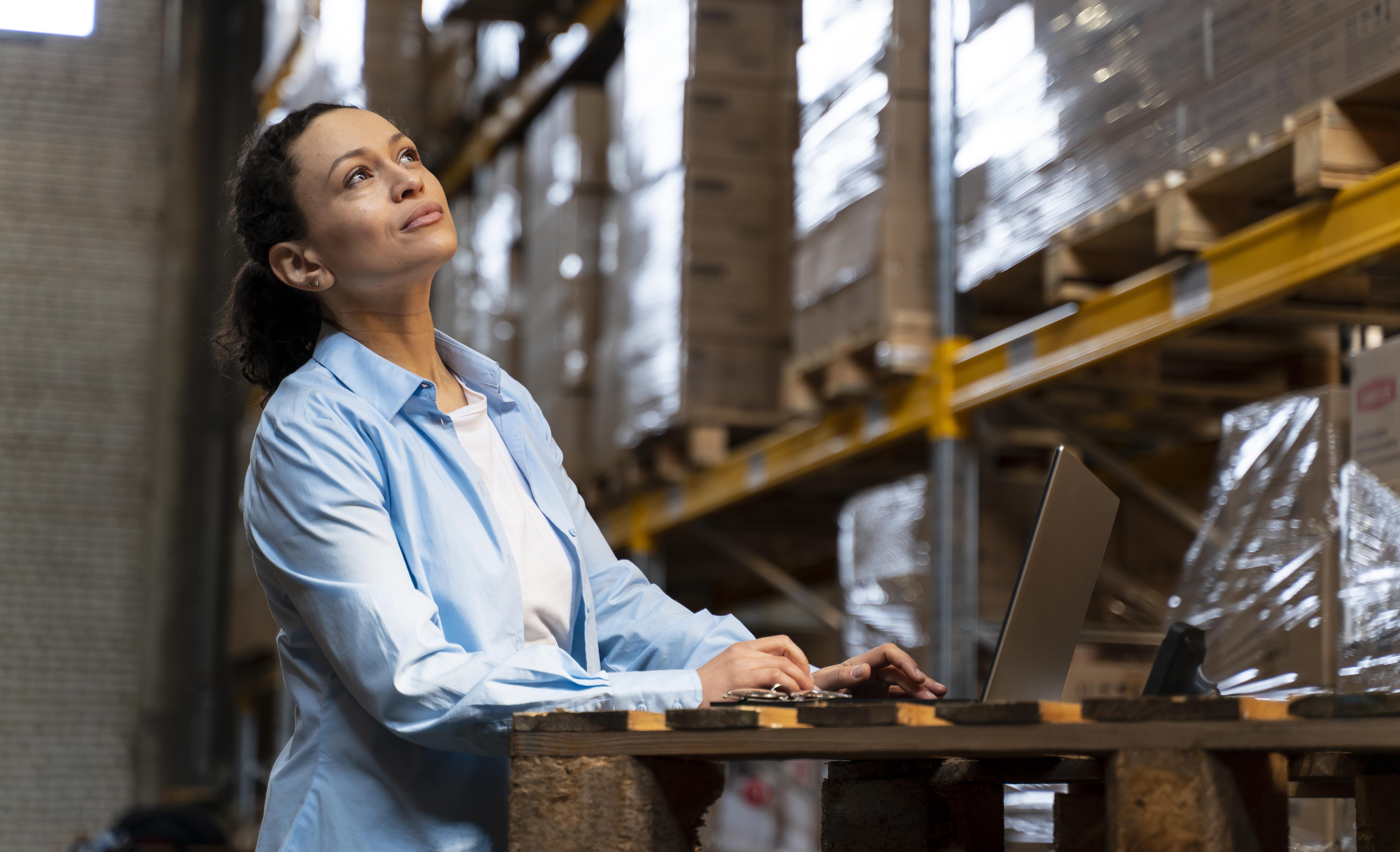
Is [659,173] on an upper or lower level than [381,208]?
upper

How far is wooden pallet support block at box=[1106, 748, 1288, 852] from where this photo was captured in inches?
57.1

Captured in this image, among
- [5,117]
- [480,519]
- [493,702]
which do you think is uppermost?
[5,117]

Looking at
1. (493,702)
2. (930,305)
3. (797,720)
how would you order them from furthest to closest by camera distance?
(930,305)
(493,702)
(797,720)

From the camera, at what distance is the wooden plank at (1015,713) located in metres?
1.49

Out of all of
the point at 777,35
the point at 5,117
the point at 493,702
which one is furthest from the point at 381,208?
the point at 5,117

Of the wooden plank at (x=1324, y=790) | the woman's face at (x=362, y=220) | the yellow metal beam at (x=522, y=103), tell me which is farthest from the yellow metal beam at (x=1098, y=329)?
the yellow metal beam at (x=522, y=103)

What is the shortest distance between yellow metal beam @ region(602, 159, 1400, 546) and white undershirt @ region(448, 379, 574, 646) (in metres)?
1.96

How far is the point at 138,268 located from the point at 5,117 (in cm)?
159

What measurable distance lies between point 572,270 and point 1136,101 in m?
3.58

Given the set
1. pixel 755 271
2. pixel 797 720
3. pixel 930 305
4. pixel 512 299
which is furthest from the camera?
pixel 512 299

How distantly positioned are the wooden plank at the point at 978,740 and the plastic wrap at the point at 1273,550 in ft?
6.10

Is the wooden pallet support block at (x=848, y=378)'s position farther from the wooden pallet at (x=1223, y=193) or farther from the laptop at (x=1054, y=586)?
the laptop at (x=1054, y=586)

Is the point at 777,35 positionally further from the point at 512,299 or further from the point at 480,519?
the point at 480,519

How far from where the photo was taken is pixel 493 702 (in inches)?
70.1
